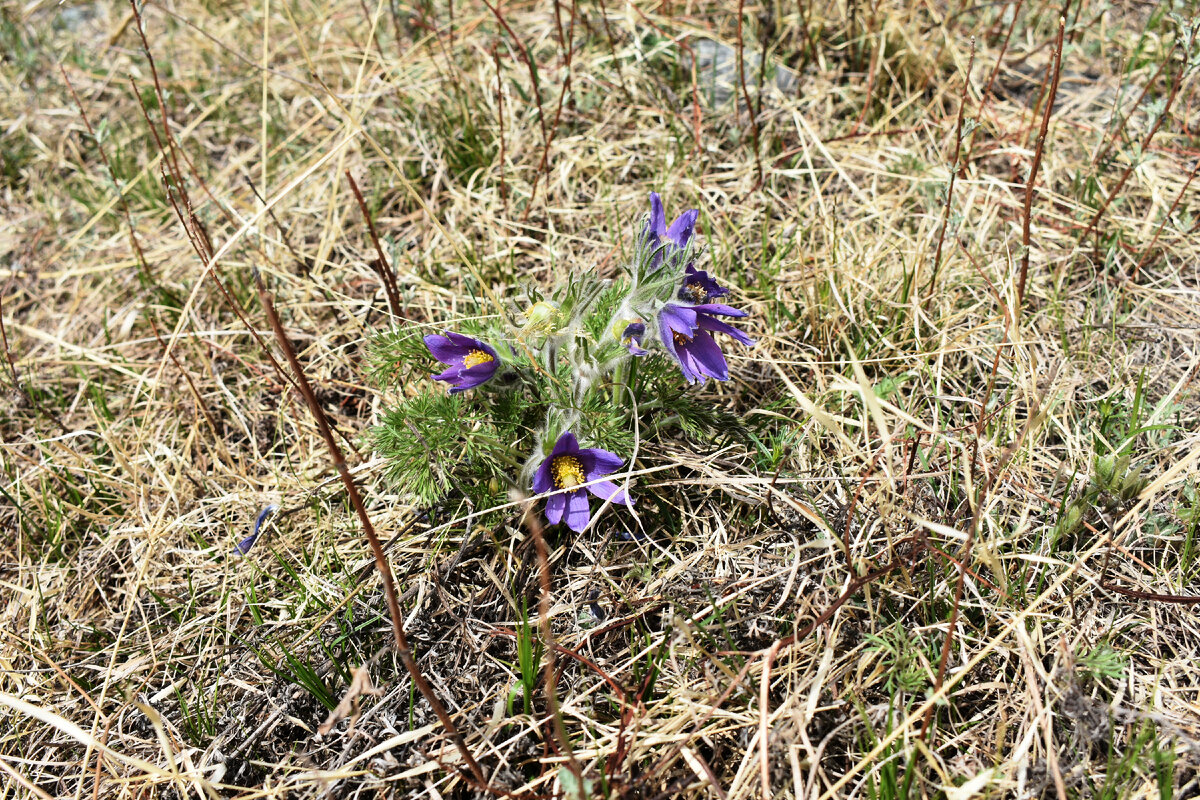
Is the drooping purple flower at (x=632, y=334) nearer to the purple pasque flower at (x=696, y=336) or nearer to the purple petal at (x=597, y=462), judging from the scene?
the purple pasque flower at (x=696, y=336)

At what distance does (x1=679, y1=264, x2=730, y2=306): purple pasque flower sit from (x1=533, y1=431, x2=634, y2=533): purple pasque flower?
38 centimetres

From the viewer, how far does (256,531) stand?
7.29 feet

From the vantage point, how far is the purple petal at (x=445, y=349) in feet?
6.20

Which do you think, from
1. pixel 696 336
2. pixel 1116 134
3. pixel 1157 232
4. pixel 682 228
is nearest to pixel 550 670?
pixel 696 336

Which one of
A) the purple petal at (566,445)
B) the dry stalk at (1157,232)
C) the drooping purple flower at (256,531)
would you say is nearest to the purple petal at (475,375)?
the purple petal at (566,445)

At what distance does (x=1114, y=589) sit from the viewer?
1863mm

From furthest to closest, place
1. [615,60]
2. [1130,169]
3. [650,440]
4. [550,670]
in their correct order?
[615,60] < [1130,169] < [650,440] < [550,670]

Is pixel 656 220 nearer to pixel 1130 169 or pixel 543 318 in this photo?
pixel 543 318

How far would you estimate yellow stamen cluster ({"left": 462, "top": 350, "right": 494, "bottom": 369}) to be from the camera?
1.91 metres

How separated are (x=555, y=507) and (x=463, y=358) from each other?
1.28 feet

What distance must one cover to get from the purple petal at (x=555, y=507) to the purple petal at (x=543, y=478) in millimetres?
26

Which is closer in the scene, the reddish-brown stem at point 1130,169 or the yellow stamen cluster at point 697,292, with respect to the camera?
the yellow stamen cluster at point 697,292

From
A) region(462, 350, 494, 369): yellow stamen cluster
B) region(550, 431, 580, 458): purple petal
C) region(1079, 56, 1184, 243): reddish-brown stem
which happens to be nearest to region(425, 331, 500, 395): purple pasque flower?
region(462, 350, 494, 369): yellow stamen cluster

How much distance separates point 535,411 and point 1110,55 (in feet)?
8.48
